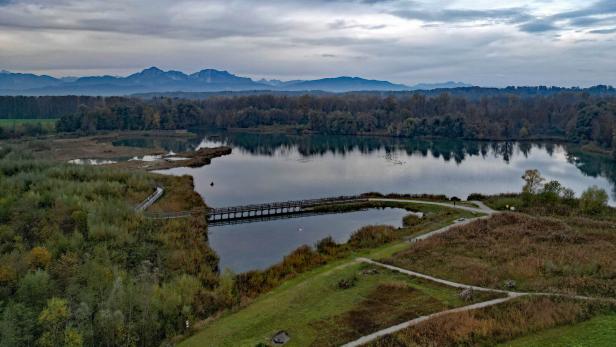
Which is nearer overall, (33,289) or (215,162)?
(33,289)

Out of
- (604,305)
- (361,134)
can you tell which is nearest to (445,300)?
(604,305)

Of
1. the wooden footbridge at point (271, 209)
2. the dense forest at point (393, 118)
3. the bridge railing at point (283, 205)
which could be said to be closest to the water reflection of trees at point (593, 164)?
the dense forest at point (393, 118)

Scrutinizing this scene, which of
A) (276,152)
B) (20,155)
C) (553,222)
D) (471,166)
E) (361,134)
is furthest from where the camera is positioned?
(361,134)

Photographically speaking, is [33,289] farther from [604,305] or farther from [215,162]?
[215,162]

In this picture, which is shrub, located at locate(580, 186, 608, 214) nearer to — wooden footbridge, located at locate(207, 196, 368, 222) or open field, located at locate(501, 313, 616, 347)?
wooden footbridge, located at locate(207, 196, 368, 222)

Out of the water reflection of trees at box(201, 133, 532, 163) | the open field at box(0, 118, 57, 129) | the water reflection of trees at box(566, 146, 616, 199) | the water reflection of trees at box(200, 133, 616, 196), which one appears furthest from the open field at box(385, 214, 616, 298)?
the open field at box(0, 118, 57, 129)

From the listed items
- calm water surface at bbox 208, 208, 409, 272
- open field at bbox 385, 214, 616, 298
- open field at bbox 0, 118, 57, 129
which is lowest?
calm water surface at bbox 208, 208, 409, 272
